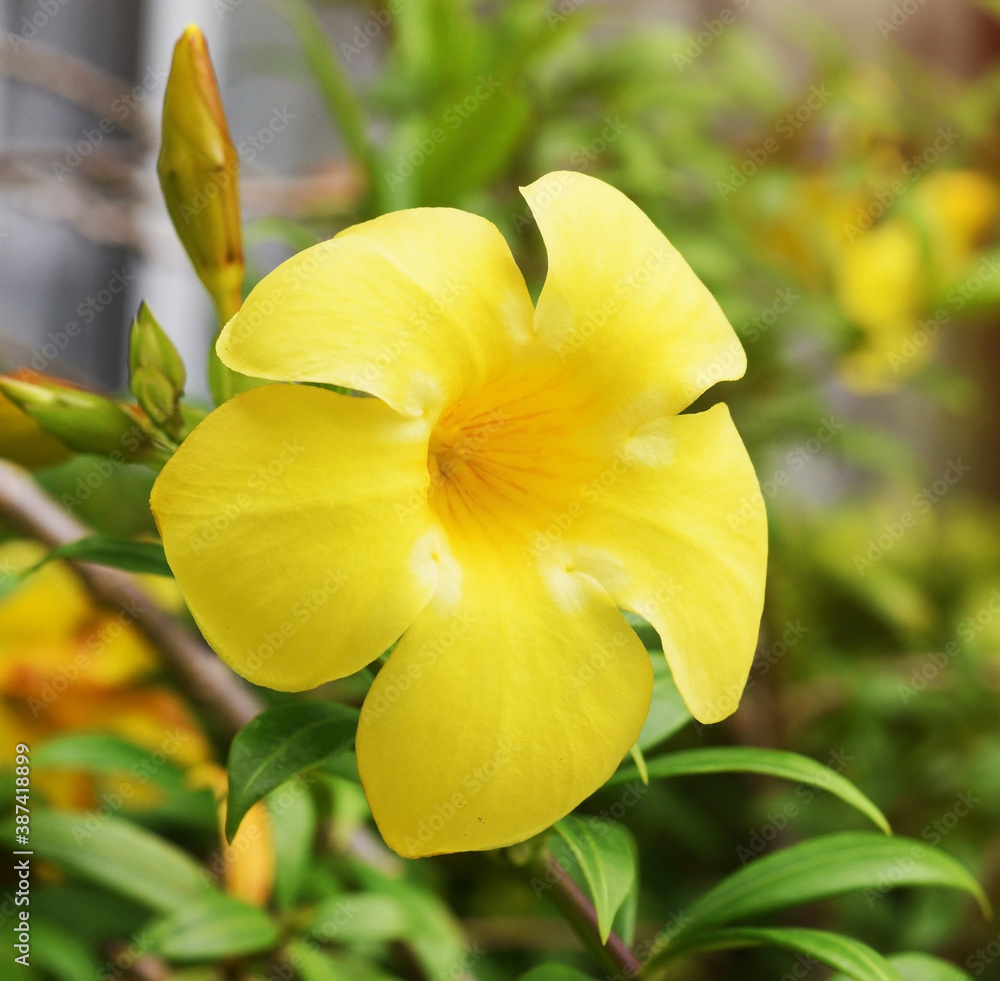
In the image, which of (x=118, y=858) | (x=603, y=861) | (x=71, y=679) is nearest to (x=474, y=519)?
(x=603, y=861)

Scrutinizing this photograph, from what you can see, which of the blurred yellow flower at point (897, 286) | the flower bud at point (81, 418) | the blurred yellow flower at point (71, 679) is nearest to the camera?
the flower bud at point (81, 418)

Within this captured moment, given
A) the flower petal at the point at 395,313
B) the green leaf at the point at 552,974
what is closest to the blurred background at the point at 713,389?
the green leaf at the point at 552,974

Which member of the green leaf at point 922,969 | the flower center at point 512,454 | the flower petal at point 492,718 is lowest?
the green leaf at point 922,969

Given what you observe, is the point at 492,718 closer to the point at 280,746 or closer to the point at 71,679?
the point at 280,746

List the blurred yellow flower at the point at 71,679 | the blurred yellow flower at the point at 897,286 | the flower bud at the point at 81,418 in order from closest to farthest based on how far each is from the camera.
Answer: the flower bud at the point at 81,418 < the blurred yellow flower at the point at 71,679 < the blurred yellow flower at the point at 897,286

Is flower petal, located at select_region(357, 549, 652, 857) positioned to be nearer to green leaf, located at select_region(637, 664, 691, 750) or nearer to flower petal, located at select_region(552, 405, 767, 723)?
flower petal, located at select_region(552, 405, 767, 723)

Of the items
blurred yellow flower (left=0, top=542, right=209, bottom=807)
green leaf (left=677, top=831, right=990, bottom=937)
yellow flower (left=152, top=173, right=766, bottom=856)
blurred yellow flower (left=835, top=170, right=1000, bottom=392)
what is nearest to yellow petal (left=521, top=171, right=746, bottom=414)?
yellow flower (left=152, top=173, right=766, bottom=856)

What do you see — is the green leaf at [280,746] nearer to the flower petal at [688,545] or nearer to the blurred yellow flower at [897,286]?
the flower petal at [688,545]
